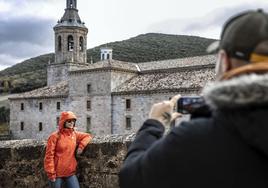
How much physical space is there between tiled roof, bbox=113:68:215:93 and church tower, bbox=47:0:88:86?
11.8 meters

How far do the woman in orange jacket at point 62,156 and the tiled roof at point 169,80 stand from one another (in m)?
31.7

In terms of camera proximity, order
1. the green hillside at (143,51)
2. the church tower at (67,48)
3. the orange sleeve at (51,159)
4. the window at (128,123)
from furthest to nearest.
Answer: the green hillside at (143,51), the church tower at (67,48), the window at (128,123), the orange sleeve at (51,159)

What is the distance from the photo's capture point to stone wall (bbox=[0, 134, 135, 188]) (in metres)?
4.89

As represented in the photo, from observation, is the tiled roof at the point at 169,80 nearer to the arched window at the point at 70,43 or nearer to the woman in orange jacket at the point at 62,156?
the arched window at the point at 70,43

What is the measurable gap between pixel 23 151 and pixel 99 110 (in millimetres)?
35993

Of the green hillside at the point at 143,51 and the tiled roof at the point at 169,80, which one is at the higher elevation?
the green hillside at the point at 143,51

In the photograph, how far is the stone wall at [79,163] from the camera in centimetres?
489

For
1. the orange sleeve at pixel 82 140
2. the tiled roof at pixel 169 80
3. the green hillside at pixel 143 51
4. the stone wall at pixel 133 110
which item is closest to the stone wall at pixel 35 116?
the stone wall at pixel 133 110

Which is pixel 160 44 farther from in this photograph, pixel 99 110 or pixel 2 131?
pixel 99 110

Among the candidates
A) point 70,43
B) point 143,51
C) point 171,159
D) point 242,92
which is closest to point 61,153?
point 171,159

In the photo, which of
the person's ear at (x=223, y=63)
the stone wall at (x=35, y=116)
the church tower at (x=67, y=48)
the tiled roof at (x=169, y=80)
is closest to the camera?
the person's ear at (x=223, y=63)

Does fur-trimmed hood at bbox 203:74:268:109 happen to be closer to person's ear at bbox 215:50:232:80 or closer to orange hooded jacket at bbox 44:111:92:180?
person's ear at bbox 215:50:232:80

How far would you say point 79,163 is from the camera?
515 centimetres

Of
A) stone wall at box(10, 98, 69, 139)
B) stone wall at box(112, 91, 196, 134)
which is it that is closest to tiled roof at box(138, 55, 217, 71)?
stone wall at box(112, 91, 196, 134)
